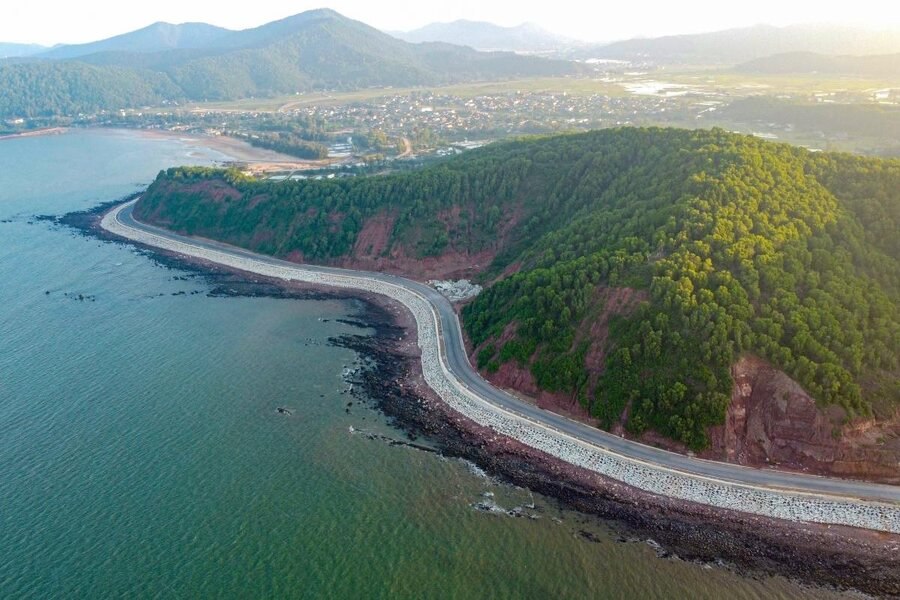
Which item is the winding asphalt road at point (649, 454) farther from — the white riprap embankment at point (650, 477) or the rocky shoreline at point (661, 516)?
the rocky shoreline at point (661, 516)

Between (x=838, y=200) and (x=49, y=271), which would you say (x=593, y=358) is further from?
(x=49, y=271)

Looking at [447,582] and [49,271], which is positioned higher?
[49,271]

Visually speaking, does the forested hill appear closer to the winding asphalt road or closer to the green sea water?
the winding asphalt road

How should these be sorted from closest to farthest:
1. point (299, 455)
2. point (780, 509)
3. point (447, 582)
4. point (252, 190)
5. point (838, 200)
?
point (447, 582) < point (780, 509) < point (299, 455) < point (838, 200) < point (252, 190)

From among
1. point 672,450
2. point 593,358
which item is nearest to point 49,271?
point 593,358

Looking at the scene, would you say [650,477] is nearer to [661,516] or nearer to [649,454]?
[649,454]

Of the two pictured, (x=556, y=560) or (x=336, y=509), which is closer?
(x=556, y=560)

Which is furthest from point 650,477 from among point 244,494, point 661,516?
point 244,494
